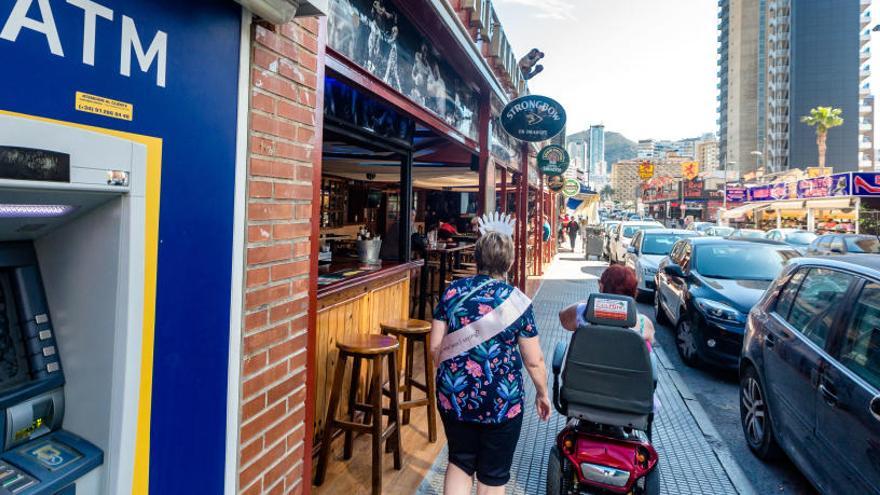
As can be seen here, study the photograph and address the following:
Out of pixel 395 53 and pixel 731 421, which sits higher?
pixel 395 53

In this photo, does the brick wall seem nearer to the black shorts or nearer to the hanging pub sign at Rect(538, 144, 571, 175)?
the black shorts

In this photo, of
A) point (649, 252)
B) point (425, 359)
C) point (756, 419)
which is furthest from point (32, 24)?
point (649, 252)

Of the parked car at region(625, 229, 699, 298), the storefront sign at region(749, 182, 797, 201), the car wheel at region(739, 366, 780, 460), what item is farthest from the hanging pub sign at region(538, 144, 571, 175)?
the storefront sign at region(749, 182, 797, 201)

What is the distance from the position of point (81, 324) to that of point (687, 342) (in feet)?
20.6

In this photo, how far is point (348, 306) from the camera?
3.84m

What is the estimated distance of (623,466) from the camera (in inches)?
104

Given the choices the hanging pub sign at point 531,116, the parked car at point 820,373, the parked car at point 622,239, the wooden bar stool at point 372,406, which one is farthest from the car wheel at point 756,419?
the parked car at point 622,239

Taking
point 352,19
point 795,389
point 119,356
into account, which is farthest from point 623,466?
point 352,19

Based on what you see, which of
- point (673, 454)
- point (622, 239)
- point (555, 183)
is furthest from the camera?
point (622, 239)

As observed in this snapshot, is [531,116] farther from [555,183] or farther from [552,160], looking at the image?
[555,183]

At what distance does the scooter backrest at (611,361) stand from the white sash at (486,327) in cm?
56

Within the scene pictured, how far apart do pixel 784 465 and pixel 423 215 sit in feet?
52.8

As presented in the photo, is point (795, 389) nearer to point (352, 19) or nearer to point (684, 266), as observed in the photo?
point (352, 19)

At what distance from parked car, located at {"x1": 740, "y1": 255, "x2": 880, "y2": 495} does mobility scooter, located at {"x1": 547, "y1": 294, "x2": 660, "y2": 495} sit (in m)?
0.89
